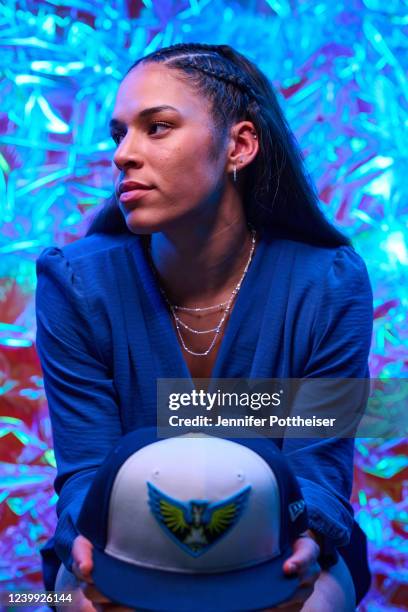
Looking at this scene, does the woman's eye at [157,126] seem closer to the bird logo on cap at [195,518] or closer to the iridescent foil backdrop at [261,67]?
the bird logo on cap at [195,518]

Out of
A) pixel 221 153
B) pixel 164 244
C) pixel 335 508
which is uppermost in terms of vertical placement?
pixel 221 153

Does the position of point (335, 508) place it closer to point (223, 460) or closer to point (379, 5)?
point (223, 460)

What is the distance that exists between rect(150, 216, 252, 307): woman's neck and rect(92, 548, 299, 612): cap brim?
626mm

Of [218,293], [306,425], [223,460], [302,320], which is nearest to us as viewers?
Answer: [223,460]

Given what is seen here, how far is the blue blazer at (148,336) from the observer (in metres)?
1.40

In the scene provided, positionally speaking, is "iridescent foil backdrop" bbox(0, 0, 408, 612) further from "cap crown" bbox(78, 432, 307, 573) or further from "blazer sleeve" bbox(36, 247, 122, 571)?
"cap crown" bbox(78, 432, 307, 573)

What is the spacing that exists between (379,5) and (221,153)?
1109 millimetres

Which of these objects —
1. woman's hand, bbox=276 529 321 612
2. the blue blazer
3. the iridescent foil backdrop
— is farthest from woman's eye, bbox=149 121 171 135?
the iridescent foil backdrop

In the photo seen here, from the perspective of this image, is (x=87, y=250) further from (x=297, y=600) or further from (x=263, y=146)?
(x=297, y=600)

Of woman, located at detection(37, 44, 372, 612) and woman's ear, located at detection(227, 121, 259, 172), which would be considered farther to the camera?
woman's ear, located at detection(227, 121, 259, 172)

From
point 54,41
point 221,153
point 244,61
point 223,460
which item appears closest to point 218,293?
point 221,153

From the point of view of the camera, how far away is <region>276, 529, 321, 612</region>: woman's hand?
41.3 inches

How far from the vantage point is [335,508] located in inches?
49.4

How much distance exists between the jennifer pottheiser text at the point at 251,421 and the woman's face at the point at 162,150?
31 centimetres
